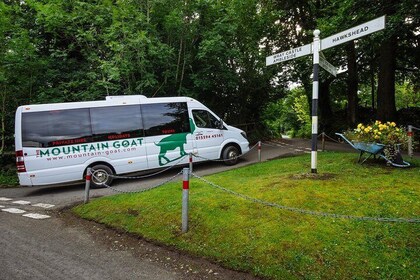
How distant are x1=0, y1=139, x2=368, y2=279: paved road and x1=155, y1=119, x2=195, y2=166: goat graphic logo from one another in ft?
13.1

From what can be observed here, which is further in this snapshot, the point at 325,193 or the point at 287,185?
the point at 287,185

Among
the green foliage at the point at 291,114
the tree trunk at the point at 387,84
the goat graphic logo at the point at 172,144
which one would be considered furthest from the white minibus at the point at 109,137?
the green foliage at the point at 291,114

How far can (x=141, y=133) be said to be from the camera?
992 cm

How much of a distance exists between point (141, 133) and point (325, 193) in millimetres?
6444

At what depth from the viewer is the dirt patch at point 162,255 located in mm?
3809

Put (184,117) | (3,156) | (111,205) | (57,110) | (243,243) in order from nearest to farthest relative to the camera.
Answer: (243,243) → (111,205) → (57,110) → (184,117) → (3,156)

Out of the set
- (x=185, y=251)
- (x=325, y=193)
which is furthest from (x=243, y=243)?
(x=325, y=193)

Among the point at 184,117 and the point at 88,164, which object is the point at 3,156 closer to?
the point at 88,164

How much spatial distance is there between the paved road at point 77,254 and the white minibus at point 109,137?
211 centimetres

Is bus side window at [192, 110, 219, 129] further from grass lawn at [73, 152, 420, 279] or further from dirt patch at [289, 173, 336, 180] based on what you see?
dirt patch at [289, 173, 336, 180]

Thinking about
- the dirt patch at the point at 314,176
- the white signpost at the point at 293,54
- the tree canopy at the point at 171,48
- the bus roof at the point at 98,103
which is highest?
the tree canopy at the point at 171,48

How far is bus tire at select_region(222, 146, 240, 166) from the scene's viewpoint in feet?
37.7

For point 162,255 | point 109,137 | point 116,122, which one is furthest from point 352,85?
point 162,255

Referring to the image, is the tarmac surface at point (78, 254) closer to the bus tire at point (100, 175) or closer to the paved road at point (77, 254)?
the paved road at point (77, 254)
